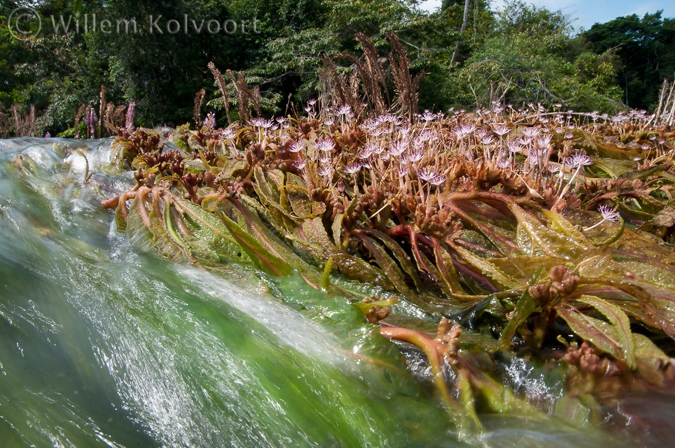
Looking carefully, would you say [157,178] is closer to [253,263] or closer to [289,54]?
[253,263]

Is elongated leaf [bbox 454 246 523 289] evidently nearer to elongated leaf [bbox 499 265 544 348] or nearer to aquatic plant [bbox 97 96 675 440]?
aquatic plant [bbox 97 96 675 440]

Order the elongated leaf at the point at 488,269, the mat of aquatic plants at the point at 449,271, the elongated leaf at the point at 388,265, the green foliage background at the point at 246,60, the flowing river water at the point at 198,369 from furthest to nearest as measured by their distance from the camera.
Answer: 1. the green foliage background at the point at 246,60
2. the elongated leaf at the point at 388,265
3. the elongated leaf at the point at 488,269
4. the mat of aquatic plants at the point at 449,271
5. the flowing river water at the point at 198,369

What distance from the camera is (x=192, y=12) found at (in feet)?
49.5

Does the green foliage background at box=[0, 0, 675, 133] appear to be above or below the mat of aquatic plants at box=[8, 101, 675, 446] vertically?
above

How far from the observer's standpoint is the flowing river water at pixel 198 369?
2.44ft

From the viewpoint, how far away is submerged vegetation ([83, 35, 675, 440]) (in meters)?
0.93

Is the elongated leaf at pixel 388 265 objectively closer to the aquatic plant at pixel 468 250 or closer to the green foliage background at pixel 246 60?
the aquatic plant at pixel 468 250

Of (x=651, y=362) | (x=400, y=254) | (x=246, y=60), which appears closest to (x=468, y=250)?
(x=400, y=254)

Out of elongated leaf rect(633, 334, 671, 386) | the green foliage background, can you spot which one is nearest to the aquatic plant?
elongated leaf rect(633, 334, 671, 386)

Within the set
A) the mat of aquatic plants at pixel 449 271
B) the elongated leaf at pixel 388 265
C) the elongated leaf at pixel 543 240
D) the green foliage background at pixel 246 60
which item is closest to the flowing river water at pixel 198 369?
the mat of aquatic plants at pixel 449 271

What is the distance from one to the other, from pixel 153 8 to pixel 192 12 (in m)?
1.34

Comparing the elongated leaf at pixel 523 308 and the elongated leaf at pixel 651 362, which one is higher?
the elongated leaf at pixel 523 308

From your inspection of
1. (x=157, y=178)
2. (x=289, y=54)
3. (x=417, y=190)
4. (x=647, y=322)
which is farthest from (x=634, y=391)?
(x=289, y=54)

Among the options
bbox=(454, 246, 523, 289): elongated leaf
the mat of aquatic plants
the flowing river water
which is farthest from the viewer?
bbox=(454, 246, 523, 289): elongated leaf
